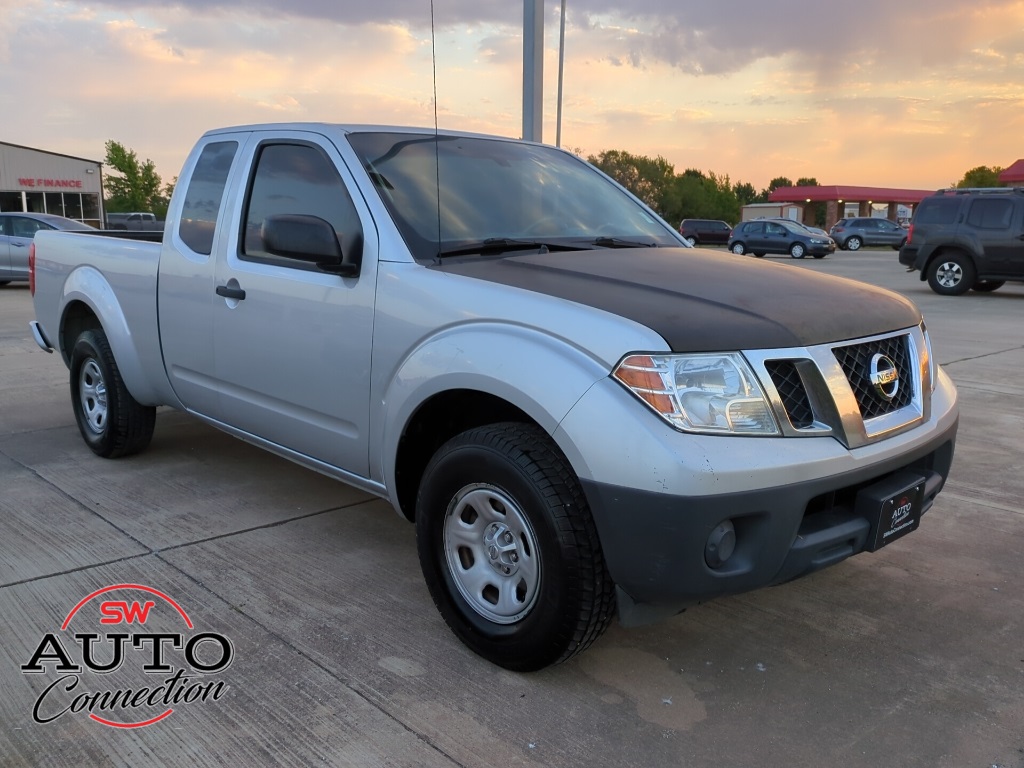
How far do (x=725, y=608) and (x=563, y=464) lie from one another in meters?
1.25

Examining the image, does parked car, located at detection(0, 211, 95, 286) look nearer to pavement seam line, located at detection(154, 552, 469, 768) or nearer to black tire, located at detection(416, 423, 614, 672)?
pavement seam line, located at detection(154, 552, 469, 768)

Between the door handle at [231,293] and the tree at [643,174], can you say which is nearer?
the door handle at [231,293]

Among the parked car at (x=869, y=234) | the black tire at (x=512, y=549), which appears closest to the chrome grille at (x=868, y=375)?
the black tire at (x=512, y=549)

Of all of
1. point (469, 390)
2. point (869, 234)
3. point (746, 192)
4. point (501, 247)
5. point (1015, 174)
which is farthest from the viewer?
point (746, 192)

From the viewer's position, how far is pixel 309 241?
327cm

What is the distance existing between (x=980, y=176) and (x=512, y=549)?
99140mm

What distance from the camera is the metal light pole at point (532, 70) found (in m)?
8.06

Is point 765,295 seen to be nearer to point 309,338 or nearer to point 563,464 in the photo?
point 563,464

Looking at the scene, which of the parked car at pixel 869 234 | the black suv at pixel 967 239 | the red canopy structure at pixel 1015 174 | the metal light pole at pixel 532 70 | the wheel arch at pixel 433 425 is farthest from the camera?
the red canopy structure at pixel 1015 174

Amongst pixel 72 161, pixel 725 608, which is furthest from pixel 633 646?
pixel 72 161

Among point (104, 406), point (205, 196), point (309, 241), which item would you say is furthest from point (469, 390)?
point (104, 406)

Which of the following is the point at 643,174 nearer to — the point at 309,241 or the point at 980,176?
the point at 980,176

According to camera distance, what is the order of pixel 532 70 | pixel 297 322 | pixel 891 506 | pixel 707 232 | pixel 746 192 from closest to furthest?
pixel 891 506 < pixel 297 322 < pixel 532 70 < pixel 707 232 < pixel 746 192

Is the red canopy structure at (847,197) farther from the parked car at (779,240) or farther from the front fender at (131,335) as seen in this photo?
the front fender at (131,335)
